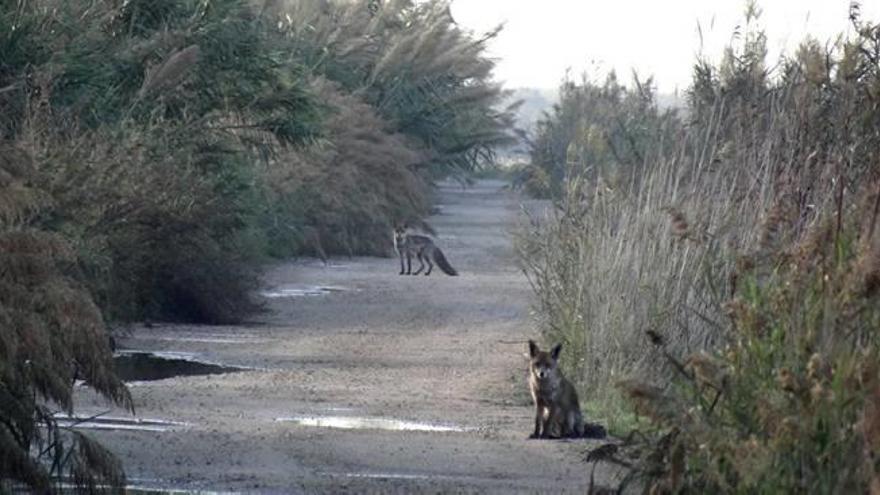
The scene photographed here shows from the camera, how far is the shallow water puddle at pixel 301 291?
33.8m

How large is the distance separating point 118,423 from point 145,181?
33.7 feet

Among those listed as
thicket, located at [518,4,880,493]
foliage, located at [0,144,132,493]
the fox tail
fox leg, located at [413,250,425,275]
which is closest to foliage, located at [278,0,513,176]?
fox leg, located at [413,250,425,275]

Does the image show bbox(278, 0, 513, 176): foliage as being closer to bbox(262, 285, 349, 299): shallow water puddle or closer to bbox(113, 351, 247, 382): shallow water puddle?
bbox(262, 285, 349, 299): shallow water puddle

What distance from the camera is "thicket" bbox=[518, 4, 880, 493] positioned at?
30.3ft

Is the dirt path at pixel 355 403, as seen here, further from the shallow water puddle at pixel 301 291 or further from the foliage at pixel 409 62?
the foliage at pixel 409 62

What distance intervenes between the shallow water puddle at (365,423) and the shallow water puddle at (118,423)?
1.03 m

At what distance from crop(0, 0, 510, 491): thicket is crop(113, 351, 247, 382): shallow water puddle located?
0.73 metres

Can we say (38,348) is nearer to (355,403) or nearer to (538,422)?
(538,422)

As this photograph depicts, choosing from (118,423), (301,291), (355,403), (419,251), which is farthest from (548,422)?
(419,251)

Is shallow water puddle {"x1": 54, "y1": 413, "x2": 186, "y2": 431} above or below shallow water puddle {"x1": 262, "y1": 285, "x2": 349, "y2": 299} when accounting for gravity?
below

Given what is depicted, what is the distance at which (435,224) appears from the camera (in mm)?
61500

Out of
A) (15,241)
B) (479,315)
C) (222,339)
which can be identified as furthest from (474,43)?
(15,241)

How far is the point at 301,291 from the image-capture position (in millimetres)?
34781

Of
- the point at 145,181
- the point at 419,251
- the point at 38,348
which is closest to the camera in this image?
the point at 38,348
